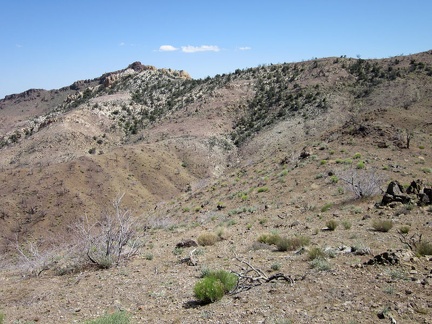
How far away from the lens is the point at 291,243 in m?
10.3

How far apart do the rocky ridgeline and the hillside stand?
0.24 meters

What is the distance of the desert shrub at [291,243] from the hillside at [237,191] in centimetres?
20

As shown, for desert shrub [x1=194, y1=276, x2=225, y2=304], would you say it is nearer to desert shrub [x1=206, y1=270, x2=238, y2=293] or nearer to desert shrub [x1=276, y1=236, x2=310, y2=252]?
desert shrub [x1=206, y1=270, x2=238, y2=293]

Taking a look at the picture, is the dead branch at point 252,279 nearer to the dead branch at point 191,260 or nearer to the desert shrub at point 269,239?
the dead branch at point 191,260

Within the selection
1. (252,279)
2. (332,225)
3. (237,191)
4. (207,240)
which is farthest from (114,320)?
(237,191)

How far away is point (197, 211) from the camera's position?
21.4 meters

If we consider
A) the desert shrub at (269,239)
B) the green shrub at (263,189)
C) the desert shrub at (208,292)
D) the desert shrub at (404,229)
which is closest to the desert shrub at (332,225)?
the desert shrub at (269,239)

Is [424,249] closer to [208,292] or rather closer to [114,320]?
[208,292]

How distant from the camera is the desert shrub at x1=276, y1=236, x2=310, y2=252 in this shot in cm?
1022

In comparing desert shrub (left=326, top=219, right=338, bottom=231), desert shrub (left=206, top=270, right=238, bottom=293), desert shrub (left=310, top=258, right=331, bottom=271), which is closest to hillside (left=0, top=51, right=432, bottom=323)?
desert shrub (left=310, top=258, right=331, bottom=271)

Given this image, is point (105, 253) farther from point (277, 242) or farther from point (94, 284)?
Result: point (277, 242)

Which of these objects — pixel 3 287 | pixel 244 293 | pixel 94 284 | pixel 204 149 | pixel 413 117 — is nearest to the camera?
pixel 244 293

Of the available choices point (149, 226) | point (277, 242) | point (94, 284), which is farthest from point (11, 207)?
point (277, 242)

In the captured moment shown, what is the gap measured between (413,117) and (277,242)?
24929 millimetres
